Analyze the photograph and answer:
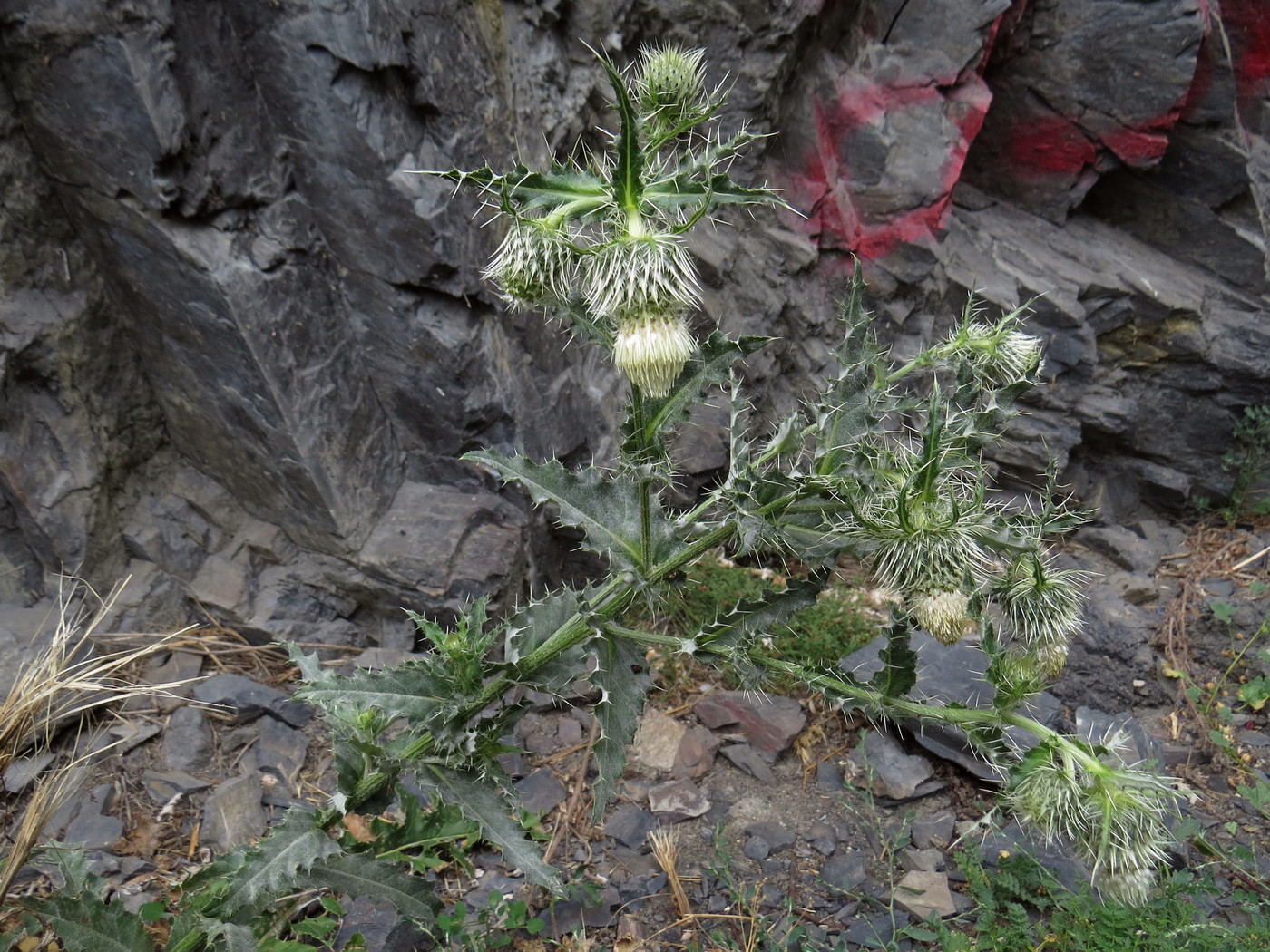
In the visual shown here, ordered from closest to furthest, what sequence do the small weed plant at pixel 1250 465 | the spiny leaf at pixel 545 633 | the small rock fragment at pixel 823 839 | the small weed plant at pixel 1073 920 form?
the spiny leaf at pixel 545 633 < the small weed plant at pixel 1073 920 < the small rock fragment at pixel 823 839 < the small weed plant at pixel 1250 465

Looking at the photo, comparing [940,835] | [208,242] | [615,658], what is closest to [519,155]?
[208,242]

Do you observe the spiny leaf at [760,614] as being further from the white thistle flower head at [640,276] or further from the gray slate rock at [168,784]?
the gray slate rock at [168,784]

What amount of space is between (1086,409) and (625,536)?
3440mm

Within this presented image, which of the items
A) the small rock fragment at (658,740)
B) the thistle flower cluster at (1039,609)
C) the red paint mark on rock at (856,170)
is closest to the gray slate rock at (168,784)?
the small rock fragment at (658,740)

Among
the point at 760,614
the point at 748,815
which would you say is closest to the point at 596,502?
the point at 760,614

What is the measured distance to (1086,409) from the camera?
4.83 metres

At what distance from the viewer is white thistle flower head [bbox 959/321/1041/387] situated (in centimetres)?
241

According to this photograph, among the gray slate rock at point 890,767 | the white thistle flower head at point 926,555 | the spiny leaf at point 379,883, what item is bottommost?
the gray slate rock at point 890,767

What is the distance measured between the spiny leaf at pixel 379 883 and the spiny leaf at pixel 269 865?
11cm

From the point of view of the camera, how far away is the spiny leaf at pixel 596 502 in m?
2.31

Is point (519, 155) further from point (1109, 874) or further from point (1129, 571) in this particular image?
point (1129, 571)

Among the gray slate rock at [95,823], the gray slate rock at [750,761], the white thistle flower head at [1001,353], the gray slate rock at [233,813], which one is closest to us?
the white thistle flower head at [1001,353]

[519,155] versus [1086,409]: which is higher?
[519,155]

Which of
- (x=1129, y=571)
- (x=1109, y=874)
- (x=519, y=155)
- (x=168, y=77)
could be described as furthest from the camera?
(x=1129, y=571)
